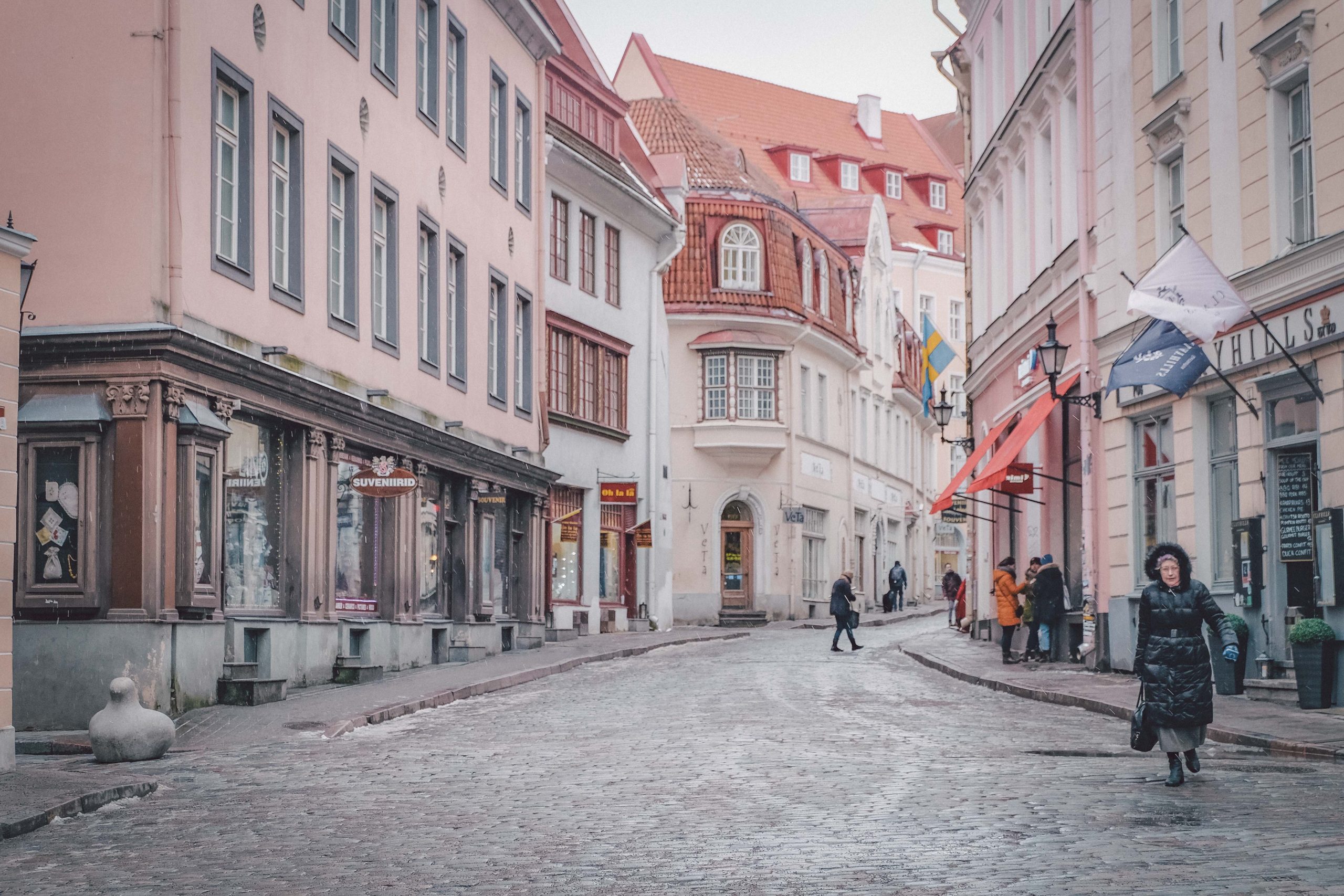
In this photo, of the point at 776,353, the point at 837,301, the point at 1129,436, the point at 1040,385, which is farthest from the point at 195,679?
the point at 837,301

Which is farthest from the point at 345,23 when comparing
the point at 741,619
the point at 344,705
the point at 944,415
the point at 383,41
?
the point at 741,619

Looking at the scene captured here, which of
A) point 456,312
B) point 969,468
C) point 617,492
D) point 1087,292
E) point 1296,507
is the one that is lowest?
point 1296,507

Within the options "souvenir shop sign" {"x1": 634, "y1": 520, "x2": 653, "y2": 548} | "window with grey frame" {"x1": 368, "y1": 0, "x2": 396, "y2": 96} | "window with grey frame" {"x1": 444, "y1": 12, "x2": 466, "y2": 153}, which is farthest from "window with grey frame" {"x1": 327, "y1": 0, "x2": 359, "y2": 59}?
"souvenir shop sign" {"x1": 634, "y1": 520, "x2": 653, "y2": 548}

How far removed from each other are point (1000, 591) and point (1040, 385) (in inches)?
133

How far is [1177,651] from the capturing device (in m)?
12.7

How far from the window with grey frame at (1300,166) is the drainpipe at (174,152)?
445 inches

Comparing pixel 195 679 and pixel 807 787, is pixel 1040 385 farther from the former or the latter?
pixel 807 787

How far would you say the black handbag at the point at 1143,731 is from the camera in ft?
41.3

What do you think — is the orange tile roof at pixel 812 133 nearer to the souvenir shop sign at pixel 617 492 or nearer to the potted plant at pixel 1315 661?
the souvenir shop sign at pixel 617 492

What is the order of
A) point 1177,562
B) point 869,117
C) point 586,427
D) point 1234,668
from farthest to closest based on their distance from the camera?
point 869,117 → point 586,427 → point 1234,668 → point 1177,562

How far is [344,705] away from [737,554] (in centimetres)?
3213

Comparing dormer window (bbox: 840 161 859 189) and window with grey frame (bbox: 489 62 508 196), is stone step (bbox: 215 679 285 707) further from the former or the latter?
dormer window (bbox: 840 161 859 189)

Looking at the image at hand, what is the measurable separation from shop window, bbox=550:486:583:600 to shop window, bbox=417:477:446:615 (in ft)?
29.3

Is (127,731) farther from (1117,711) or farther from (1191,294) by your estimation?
(1191,294)
